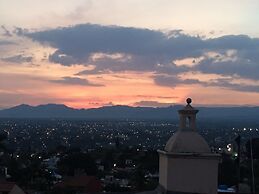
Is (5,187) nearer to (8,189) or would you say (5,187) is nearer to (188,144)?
(8,189)

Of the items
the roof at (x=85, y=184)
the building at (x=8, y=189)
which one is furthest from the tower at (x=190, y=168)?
the roof at (x=85, y=184)

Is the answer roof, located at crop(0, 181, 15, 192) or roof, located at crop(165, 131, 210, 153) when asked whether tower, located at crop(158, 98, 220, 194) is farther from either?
roof, located at crop(0, 181, 15, 192)

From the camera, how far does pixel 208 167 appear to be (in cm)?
922

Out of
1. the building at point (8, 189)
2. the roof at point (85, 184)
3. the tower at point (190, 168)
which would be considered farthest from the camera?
the roof at point (85, 184)

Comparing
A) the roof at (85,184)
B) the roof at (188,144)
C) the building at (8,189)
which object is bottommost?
the roof at (85,184)

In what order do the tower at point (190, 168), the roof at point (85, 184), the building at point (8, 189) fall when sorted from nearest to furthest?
the tower at point (190, 168), the building at point (8, 189), the roof at point (85, 184)

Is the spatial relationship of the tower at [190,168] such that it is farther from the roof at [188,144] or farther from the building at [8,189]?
the building at [8,189]

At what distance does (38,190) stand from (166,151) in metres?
29.7

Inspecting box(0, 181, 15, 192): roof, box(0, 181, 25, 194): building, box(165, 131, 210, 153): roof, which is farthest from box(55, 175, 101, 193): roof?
box(165, 131, 210, 153): roof

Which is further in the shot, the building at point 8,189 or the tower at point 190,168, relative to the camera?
the building at point 8,189

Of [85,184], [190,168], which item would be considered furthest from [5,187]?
[190,168]

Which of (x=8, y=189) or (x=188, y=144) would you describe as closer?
(x=188, y=144)

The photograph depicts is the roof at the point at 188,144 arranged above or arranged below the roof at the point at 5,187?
above

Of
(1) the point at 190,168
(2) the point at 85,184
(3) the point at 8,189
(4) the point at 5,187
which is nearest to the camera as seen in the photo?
(1) the point at 190,168
